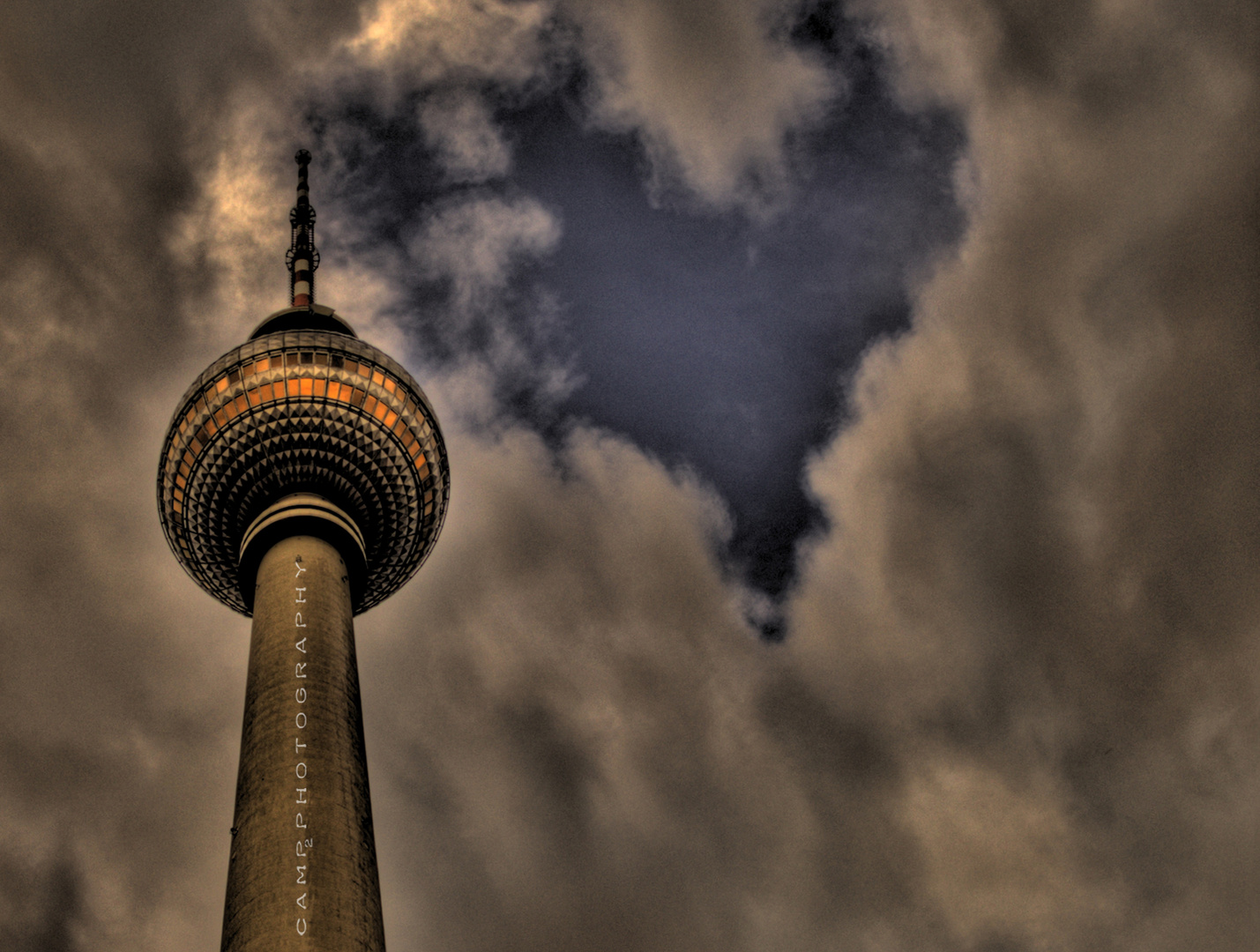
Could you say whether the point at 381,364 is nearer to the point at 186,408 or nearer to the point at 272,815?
the point at 186,408

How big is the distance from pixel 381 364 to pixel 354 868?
75.7 ft

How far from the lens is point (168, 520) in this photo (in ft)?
156

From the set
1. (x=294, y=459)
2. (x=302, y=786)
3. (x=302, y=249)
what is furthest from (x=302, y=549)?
(x=302, y=249)

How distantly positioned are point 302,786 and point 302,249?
110ft

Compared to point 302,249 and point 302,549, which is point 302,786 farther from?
point 302,249

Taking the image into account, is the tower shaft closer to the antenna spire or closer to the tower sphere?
the tower sphere

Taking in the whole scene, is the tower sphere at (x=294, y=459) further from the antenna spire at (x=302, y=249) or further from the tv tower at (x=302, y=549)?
the antenna spire at (x=302, y=249)

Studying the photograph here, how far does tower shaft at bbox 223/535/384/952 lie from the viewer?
2975cm

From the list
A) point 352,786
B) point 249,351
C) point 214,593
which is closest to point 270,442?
point 249,351

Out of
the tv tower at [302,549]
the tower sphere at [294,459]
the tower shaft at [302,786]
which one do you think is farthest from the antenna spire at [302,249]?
the tower shaft at [302,786]

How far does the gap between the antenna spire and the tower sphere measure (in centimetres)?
723

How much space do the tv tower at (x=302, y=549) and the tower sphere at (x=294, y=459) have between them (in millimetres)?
73

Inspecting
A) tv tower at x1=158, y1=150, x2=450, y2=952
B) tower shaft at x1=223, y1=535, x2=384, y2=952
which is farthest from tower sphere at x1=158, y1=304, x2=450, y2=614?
tower shaft at x1=223, y1=535, x2=384, y2=952

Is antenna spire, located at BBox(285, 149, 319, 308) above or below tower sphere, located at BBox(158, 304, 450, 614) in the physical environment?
above
